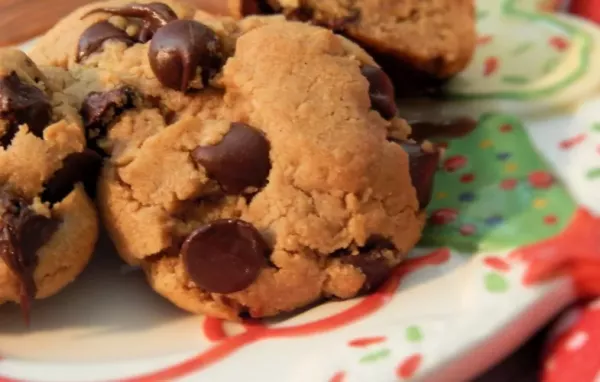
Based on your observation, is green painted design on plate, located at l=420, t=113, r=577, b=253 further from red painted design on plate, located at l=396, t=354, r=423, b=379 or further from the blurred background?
the blurred background

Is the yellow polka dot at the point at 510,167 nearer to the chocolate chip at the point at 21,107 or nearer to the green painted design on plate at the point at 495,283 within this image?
the green painted design on plate at the point at 495,283

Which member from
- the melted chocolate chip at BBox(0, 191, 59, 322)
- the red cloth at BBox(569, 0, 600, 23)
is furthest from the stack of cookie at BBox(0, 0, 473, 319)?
the red cloth at BBox(569, 0, 600, 23)

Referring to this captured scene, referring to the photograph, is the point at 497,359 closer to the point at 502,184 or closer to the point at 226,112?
the point at 502,184

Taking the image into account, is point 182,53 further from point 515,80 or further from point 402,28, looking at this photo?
point 515,80

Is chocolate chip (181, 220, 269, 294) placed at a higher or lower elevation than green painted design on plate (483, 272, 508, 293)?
lower

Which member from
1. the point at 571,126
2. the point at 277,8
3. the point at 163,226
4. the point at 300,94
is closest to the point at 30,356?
the point at 163,226

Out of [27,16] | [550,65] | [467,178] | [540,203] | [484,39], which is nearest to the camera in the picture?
[540,203]

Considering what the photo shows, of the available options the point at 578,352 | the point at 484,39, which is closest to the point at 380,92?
the point at 578,352
